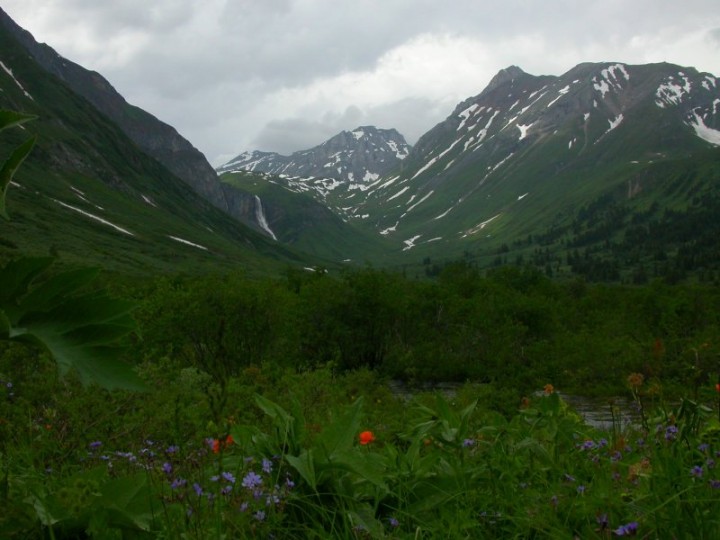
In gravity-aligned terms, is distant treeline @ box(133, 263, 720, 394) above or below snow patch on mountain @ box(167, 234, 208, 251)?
below

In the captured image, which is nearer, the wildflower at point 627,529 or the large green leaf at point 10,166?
the large green leaf at point 10,166

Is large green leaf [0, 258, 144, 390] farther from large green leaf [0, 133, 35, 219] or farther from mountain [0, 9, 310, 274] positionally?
mountain [0, 9, 310, 274]

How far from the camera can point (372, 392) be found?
21344 mm

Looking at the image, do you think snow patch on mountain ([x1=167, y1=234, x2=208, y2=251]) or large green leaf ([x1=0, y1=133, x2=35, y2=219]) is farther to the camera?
snow patch on mountain ([x1=167, y1=234, x2=208, y2=251])

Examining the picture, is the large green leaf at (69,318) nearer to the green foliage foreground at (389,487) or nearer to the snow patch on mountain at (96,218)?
the green foliage foreground at (389,487)

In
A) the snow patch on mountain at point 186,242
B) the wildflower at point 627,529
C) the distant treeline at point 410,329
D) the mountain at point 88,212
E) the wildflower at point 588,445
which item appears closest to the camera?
the wildflower at point 627,529

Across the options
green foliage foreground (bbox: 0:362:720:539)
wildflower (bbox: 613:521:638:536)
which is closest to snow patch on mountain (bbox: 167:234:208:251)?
green foliage foreground (bbox: 0:362:720:539)

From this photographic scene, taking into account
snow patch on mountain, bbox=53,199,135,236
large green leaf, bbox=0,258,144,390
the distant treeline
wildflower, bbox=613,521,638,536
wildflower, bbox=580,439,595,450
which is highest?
snow patch on mountain, bbox=53,199,135,236

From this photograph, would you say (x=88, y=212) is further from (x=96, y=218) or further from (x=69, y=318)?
(x=69, y=318)

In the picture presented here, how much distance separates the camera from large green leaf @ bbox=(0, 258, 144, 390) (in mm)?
1530

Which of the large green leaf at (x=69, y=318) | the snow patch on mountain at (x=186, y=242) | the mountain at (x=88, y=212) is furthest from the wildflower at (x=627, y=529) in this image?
the snow patch on mountain at (x=186, y=242)

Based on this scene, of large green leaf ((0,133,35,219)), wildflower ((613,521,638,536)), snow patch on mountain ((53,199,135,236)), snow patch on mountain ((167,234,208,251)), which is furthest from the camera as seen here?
snow patch on mountain ((167,234,208,251))

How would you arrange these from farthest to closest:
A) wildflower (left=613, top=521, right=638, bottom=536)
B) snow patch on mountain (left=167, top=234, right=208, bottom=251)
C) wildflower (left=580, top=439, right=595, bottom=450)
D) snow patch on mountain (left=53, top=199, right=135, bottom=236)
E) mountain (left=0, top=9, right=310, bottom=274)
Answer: snow patch on mountain (left=167, top=234, right=208, bottom=251) < snow patch on mountain (left=53, top=199, right=135, bottom=236) < mountain (left=0, top=9, right=310, bottom=274) < wildflower (left=580, top=439, right=595, bottom=450) < wildflower (left=613, top=521, right=638, bottom=536)

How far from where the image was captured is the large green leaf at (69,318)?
1530 millimetres
